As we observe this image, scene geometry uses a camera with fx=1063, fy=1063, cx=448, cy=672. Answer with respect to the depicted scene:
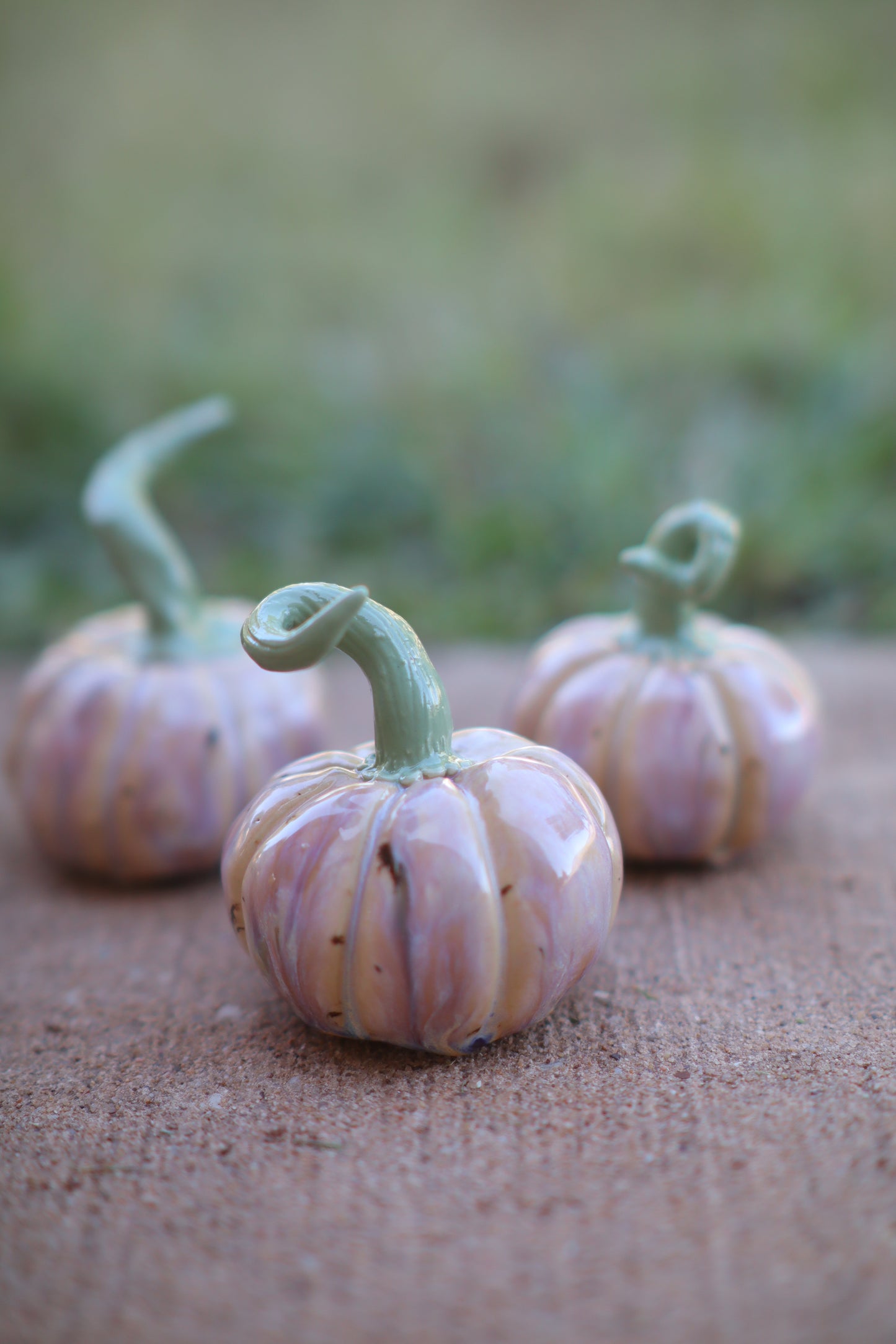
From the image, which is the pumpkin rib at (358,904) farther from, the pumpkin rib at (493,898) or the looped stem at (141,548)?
the looped stem at (141,548)

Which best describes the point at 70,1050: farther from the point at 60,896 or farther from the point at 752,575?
the point at 752,575

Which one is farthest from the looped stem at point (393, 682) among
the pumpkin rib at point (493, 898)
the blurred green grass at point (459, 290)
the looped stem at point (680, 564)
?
the blurred green grass at point (459, 290)

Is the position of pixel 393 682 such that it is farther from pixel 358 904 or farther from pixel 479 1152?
pixel 479 1152

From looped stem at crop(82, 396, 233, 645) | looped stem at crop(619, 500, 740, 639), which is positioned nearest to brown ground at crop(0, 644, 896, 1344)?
looped stem at crop(619, 500, 740, 639)

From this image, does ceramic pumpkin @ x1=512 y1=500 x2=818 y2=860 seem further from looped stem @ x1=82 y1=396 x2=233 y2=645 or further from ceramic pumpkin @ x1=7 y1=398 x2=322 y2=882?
looped stem @ x1=82 y1=396 x2=233 y2=645

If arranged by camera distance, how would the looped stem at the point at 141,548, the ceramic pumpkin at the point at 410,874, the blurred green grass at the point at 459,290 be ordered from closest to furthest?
1. the ceramic pumpkin at the point at 410,874
2. the looped stem at the point at 141,548
3. the blurred green grass at the point at 459,290

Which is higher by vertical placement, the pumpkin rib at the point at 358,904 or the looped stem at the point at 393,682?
the looped stem at the point at 393,682

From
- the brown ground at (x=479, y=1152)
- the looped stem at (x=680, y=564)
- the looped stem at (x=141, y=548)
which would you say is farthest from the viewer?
the looped stem at (x=141, y=548)

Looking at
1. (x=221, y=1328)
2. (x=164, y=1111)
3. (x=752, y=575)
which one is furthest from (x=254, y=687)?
(x=752, y=575)

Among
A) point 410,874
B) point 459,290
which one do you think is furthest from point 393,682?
point 459,290

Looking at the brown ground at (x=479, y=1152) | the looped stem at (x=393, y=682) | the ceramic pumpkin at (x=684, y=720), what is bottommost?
the brown ground at (x=479, y=1152)
